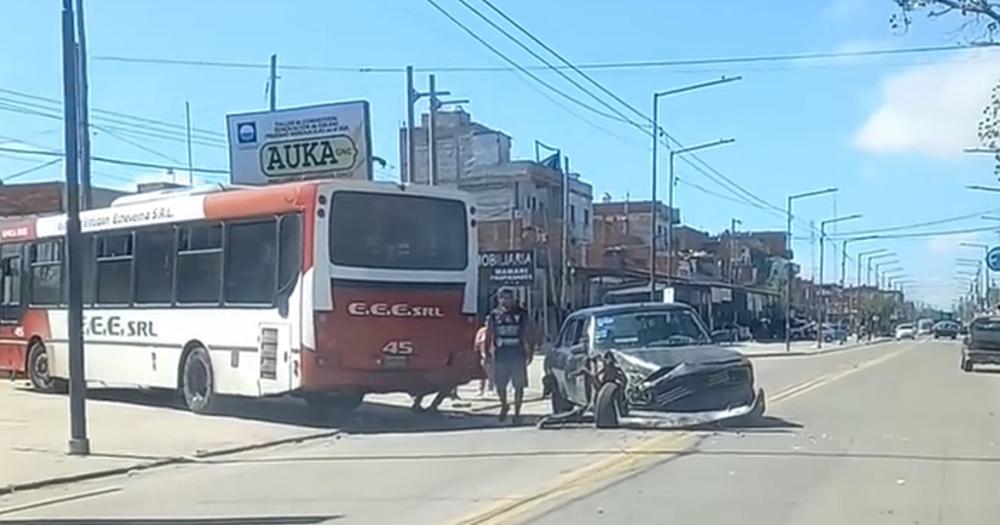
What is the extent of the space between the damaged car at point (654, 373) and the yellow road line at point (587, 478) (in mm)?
605

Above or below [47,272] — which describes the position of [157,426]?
below

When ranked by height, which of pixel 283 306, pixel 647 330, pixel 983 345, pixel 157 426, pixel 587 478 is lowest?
pixel 983 345

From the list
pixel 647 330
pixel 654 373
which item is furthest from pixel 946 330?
pixel 654 373

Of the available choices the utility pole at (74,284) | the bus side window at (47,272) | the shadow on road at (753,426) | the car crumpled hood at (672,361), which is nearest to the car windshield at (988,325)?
the shadow on road at (753,426)

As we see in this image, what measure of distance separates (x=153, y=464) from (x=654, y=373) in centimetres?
639

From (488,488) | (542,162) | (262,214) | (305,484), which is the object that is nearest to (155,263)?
(262,214)

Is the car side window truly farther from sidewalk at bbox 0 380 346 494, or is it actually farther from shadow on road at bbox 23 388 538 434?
sidewalk at bbox 0 380 346 494

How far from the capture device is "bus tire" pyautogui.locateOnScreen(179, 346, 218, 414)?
21.6 meters

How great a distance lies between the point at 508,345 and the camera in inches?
798

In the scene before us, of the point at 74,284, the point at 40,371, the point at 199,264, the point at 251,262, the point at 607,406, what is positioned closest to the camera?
the point at 74,284

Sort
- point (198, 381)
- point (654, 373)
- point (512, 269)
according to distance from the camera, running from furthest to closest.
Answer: point (512, 269) < point (198, 381) < point (654, 373)

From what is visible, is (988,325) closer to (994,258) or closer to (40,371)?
(994,258)

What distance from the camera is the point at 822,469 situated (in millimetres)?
14195

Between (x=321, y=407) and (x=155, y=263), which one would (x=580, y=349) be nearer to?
(x=321, y=407)
